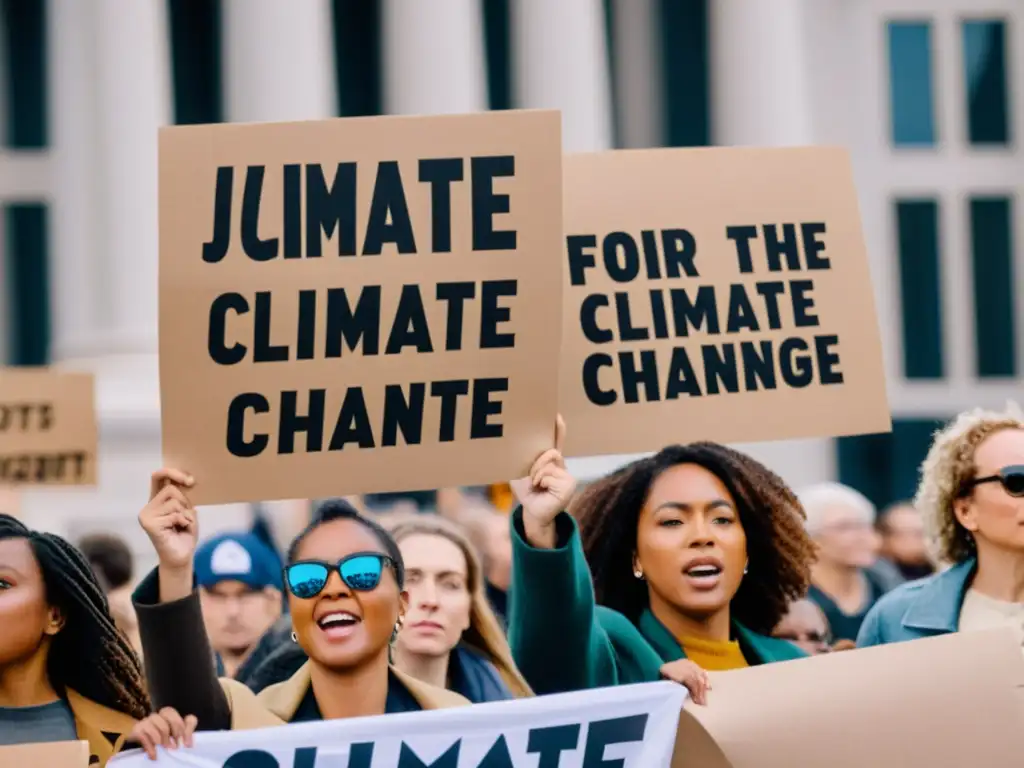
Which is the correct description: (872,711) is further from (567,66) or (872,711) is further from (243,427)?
(567,66)

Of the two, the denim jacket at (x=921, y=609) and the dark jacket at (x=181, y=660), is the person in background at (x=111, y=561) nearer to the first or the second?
the denim jacket at (x=921, y=609)

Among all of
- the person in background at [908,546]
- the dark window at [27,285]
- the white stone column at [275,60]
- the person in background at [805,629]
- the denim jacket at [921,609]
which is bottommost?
the person in background at [908,546]

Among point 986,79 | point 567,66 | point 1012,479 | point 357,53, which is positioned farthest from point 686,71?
point 1012,479

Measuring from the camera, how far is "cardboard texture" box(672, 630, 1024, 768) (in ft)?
16.6

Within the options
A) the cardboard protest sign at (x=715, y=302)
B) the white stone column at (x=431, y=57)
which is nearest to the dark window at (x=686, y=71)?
the white stone column at (x=431, y=57)

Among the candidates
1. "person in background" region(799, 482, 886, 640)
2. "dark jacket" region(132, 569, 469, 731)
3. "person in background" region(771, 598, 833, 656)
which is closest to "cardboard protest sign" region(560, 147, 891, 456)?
"person in background" region(771, 598, 833, 656)

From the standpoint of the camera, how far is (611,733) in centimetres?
501

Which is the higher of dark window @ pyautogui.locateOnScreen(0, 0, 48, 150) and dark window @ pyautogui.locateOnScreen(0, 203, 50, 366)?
dark window @ pyautogui.locateOnScreen(0, 0, 48, 150)

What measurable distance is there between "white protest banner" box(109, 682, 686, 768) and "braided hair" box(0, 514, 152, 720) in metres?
0.41

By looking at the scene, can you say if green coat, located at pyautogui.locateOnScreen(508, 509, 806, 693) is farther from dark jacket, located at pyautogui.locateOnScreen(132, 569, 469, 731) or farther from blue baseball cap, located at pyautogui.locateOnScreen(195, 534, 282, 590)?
blue baseball cap, located at pyautogui.locateOnScreen(195, 534, 282, 590)

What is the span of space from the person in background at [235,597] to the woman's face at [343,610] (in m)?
2.65

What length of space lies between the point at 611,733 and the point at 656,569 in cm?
53

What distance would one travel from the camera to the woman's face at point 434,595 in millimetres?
6098

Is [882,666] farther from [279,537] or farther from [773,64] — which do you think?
[773,64]
